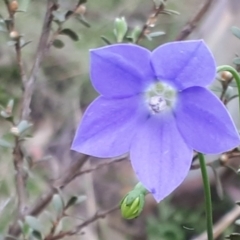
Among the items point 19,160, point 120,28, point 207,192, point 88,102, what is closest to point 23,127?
point 19,160

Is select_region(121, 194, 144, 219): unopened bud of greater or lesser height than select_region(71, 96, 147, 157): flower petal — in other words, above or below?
below

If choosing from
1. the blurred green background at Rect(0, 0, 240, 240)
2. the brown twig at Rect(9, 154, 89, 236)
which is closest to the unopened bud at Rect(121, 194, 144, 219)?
the brown twig at Rect(9, 154, 89, 236)

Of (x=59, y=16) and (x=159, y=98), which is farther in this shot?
(x=59, y=16)

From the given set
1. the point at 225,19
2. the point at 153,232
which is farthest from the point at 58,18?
the point at 225,19

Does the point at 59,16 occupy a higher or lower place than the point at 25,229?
higher

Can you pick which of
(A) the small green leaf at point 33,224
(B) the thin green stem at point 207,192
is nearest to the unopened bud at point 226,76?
(B) the thin green stem at point 207,192

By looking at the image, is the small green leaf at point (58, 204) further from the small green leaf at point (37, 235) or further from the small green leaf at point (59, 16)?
the small green leaf at point (59, 16)

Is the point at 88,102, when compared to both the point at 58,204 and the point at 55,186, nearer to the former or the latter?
the point at 55,186

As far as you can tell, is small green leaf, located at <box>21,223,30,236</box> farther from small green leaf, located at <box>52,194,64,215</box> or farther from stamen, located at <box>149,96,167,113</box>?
stamen, located at <box>149,96,167,113</box>
